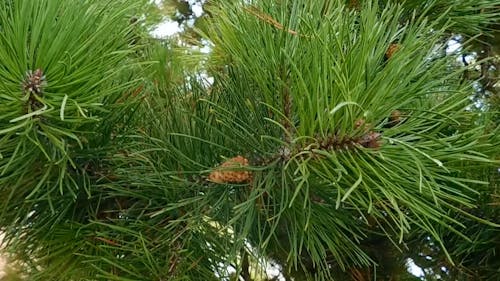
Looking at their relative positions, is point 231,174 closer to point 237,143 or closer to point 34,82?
point 237,143

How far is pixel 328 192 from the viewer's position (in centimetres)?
47

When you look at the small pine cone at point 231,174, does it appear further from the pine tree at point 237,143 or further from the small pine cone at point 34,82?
the small pine cone at point 34,82

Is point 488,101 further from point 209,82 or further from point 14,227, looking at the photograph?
point 14,227

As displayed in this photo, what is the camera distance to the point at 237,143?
469 millimetres

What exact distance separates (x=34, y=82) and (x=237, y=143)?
15cm

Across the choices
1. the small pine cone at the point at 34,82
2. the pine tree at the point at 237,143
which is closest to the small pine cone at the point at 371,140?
the pine tree at the point at 237,143

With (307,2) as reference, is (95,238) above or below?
below

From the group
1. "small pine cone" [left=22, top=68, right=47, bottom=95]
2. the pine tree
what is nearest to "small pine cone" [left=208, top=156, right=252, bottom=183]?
the pine tree

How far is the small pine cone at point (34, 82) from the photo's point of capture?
1.24 ft

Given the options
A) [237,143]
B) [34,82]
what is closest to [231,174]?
[237,143]

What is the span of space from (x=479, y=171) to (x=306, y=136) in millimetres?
245

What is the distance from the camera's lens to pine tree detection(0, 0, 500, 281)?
38 cm

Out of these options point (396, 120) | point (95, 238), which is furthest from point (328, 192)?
point (95, 238)

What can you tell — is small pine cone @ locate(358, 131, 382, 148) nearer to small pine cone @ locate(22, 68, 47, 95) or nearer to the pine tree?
the pine tree
